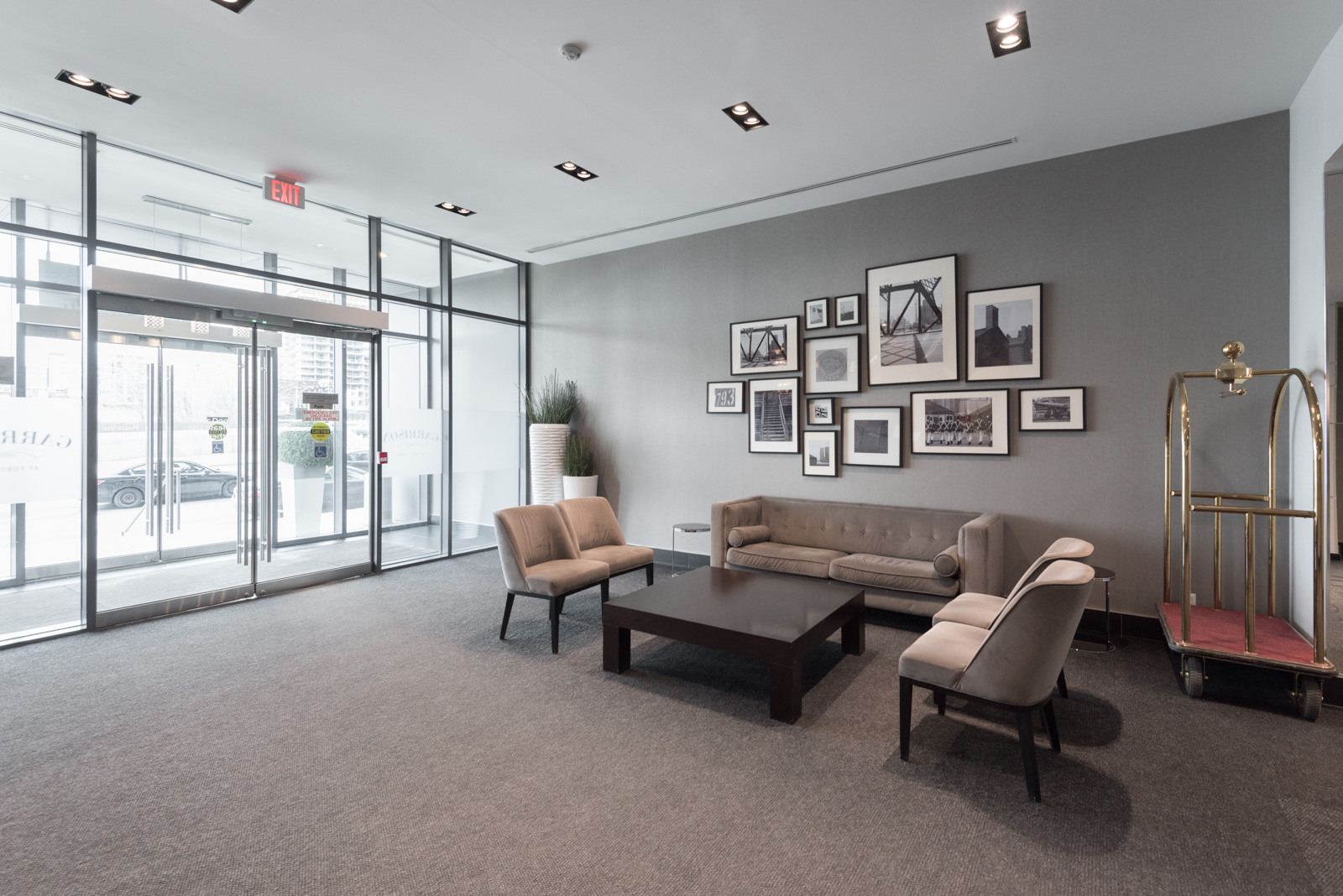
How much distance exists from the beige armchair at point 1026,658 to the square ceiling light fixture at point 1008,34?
2.57 metres

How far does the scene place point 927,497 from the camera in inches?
199

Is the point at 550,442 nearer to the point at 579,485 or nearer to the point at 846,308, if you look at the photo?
the point at 579,485

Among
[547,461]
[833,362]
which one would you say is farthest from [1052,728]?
[547,461]

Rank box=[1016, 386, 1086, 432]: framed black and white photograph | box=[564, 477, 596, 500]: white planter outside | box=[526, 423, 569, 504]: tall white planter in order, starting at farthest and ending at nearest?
box=[526, 423, 569, 504]: tall white planter → box=[564, 477, 596, 500]: white planter outside → box=[1016, 386, 1086, 432]: framed black and white photograph

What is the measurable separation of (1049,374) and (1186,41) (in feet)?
6.74

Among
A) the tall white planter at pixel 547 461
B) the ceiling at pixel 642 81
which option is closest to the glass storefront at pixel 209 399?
the ceiling at pixel 642 81

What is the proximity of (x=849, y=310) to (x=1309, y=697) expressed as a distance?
369cm

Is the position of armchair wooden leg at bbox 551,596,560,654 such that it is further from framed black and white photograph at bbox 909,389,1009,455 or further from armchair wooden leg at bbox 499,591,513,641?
Result: framed black and white photograph at bbox 909,389,1009,455

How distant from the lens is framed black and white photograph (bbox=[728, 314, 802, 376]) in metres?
5.72

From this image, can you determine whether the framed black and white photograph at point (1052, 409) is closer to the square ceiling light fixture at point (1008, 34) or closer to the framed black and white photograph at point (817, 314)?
the framed black and white photograph at point (817, 314)

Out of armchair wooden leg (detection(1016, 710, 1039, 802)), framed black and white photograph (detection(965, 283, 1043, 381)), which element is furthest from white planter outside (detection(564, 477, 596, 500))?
armchair wooden leg (detection(1016, 710, 1039, 802))

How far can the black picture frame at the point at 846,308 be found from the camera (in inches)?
211

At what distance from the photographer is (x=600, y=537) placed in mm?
5086

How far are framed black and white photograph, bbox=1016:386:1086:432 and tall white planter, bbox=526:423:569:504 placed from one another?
14.5 ft
